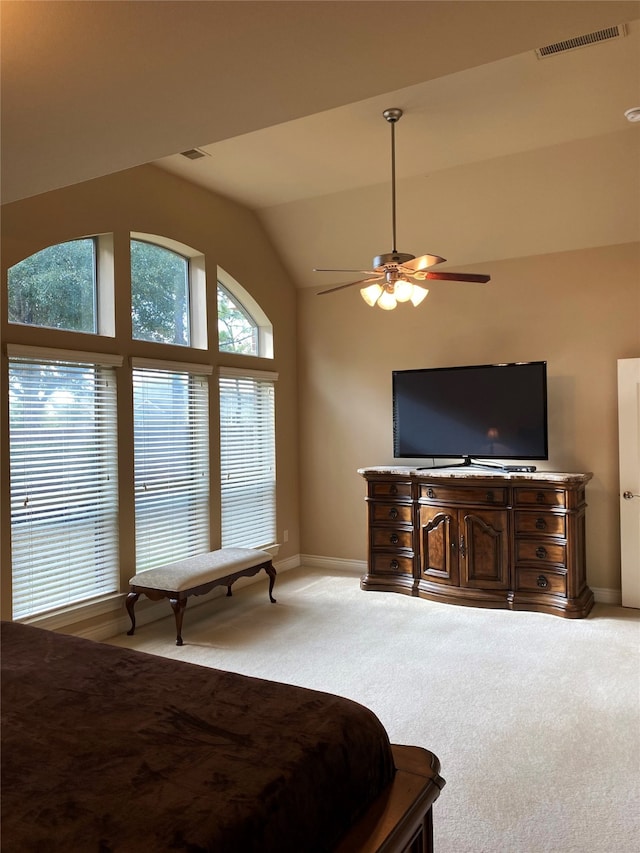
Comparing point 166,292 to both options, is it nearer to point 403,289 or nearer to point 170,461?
point 170,461

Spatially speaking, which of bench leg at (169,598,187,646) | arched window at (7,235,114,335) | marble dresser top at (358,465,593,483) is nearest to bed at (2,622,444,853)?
bench leg at (169,598,187,646)

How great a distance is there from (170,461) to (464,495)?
7.73 feet

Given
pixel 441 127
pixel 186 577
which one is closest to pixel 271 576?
pixel 186 577

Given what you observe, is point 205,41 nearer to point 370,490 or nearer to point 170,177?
point 170,177

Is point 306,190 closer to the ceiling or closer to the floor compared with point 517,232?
closer to the ceiling

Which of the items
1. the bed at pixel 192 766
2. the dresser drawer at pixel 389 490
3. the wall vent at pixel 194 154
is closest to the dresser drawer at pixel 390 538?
the dresser drawer at pixel 389 490

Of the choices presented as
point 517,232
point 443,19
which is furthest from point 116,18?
point 517,232

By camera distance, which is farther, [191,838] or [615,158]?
[615,158]

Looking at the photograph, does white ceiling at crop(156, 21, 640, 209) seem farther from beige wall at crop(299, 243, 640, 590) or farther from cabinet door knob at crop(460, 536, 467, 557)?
A: cabinet door knob at crop(460, 536, 467, 557)

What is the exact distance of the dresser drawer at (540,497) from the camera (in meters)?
4.66

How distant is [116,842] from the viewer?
3.63 ft

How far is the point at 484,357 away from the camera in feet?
18.1

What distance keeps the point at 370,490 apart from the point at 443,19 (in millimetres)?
4229

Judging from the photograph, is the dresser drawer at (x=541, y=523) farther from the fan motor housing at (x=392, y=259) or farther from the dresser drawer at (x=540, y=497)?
the fan motor housing at (x=392, y=259)
